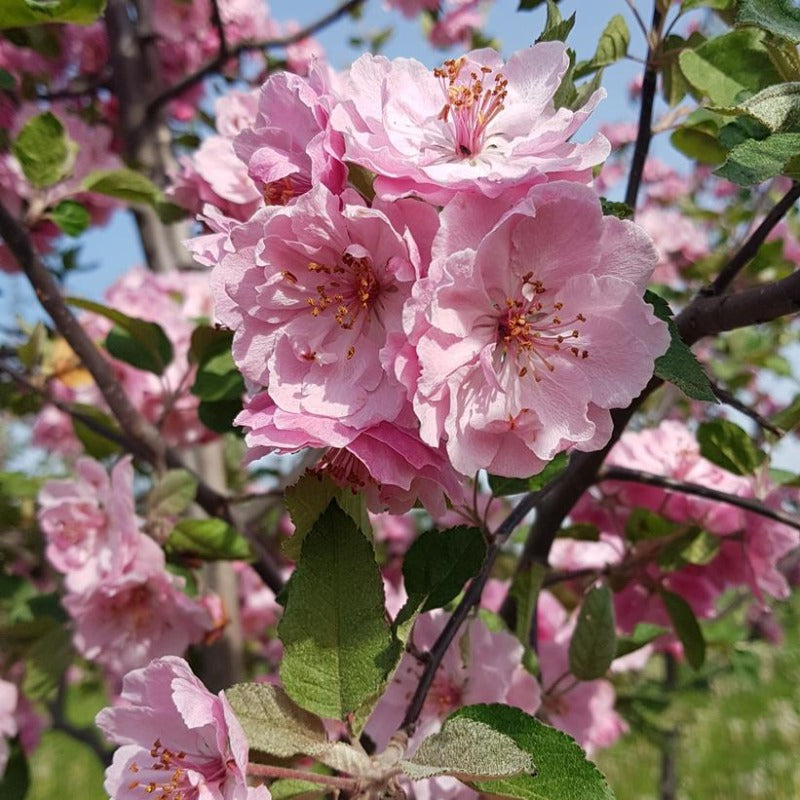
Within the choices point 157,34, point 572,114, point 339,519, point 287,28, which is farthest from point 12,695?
point 287,28

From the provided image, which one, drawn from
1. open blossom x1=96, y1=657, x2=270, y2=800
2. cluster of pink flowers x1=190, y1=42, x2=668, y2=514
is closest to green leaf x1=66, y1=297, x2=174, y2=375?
cluster of pink flowers x1=190, y1=42, x2=668, y2=514

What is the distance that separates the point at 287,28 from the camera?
302 cm

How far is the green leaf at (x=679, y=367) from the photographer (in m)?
0.58

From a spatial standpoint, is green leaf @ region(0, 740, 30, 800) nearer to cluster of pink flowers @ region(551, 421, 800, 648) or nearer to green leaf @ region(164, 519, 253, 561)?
green leaf @ region(164, 519, 253, 561)

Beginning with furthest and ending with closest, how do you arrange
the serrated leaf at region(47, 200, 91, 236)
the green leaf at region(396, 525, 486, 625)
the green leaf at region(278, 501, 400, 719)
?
the serrated leaf at region(47, 200, 91, 236) → the green leaf at region(396, 525, 486, 625) → the green leaf at region(278, 501, 400, 719)

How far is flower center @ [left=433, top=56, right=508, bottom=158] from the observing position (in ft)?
2.23

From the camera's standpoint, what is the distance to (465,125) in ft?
2.25

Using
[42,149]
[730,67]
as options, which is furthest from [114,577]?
[730,67]

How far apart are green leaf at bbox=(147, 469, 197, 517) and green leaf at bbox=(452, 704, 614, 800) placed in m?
0.66

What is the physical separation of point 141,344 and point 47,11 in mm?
Answer: 547

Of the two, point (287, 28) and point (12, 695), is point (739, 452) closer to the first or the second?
point (12, 695)

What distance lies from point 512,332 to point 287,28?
2.76 meters

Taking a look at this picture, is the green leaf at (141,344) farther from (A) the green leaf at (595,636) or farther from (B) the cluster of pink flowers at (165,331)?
(A) the green leaf at (595,636)

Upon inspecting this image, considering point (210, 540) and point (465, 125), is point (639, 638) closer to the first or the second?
point (210, 540)
